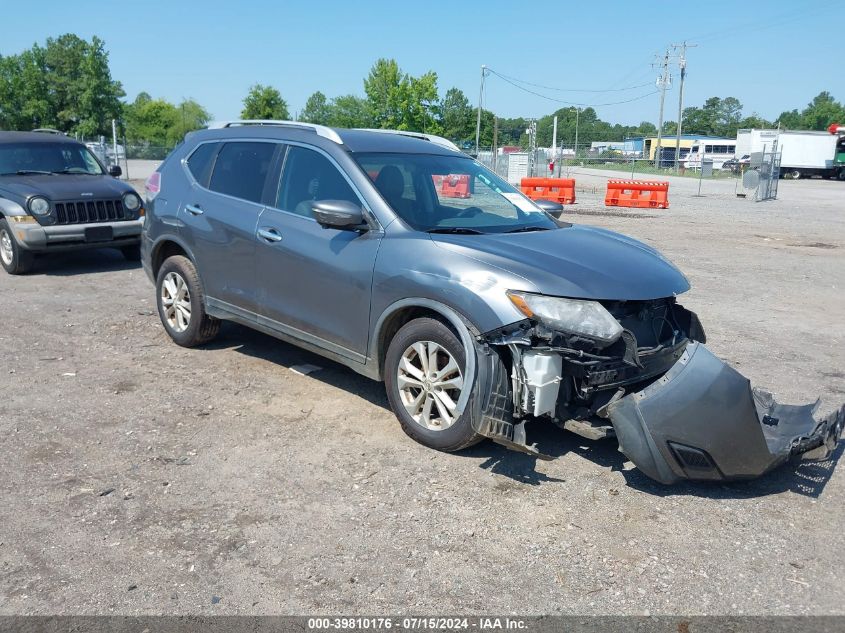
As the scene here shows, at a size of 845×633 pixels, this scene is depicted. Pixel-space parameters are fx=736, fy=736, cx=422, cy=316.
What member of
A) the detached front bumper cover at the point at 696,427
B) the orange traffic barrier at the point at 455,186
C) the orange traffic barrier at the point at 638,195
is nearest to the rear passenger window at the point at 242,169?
the orange traffic barrier at the point at 455,186

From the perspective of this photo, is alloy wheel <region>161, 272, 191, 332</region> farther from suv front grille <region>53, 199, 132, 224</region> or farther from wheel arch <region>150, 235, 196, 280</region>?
suv front grille <region>53, 199, 132, 224</region>

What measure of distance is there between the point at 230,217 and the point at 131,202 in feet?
17.9

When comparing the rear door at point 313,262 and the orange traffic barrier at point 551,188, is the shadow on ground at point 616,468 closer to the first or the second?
the rear door at point 313,262

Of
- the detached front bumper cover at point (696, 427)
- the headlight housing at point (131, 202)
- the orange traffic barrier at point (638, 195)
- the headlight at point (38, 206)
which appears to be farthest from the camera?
the orange traffic barrier at point (638, 195)

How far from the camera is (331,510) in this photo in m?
3.81

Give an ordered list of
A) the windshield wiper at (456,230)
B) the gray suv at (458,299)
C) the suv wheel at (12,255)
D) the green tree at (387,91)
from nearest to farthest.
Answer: the gray suv at (458,299) < the windshield wiper at (456,230) < the suv wheel at (12,255) < the green tree at (387,91)

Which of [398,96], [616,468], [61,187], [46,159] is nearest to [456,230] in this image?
[616,468]

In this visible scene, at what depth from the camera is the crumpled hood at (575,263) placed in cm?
408

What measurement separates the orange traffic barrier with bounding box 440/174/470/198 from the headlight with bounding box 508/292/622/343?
1600mm

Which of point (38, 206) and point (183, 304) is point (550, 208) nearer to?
point (183, 304)

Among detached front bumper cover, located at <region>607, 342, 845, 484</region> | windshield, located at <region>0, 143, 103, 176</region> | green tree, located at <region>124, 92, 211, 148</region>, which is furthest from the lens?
green tree, located at <region>124, 92, 211, 148</region>

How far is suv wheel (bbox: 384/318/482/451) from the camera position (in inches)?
167

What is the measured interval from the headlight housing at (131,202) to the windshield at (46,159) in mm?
1086

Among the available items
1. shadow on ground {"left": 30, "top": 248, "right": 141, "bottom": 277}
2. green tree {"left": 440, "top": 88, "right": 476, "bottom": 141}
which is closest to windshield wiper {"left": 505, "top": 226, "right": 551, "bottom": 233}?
shadow on ground {"left": 30, "top": 248, "right": 141, "bottom": 277}
